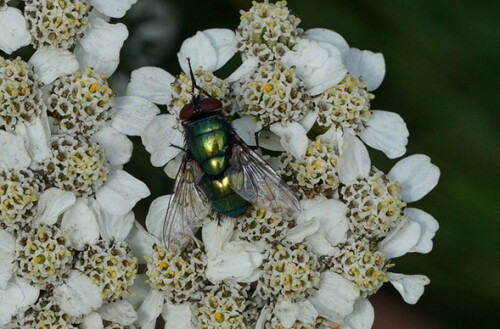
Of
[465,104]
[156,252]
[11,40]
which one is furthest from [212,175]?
[465,104]

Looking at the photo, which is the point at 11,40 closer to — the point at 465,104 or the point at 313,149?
the point at 313,149

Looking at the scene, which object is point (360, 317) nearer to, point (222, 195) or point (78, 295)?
point (222, 195)

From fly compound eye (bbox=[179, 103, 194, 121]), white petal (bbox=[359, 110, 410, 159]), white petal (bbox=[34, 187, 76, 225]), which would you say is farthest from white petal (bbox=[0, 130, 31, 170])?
white petal (bbox=[359, 110, 410, 159])

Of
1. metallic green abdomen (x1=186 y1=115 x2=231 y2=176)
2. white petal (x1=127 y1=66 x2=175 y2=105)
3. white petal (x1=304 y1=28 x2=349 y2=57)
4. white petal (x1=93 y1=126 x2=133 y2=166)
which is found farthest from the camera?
white petal (x1=304 y1=28 x2=349 y2=57)

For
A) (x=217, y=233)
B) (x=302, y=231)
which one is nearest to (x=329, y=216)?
(x=302, y=231)

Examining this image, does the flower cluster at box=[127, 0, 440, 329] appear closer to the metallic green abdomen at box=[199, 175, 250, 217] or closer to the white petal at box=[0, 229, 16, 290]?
the metallic green abdomen at box=[199, 175, 250, 217]
